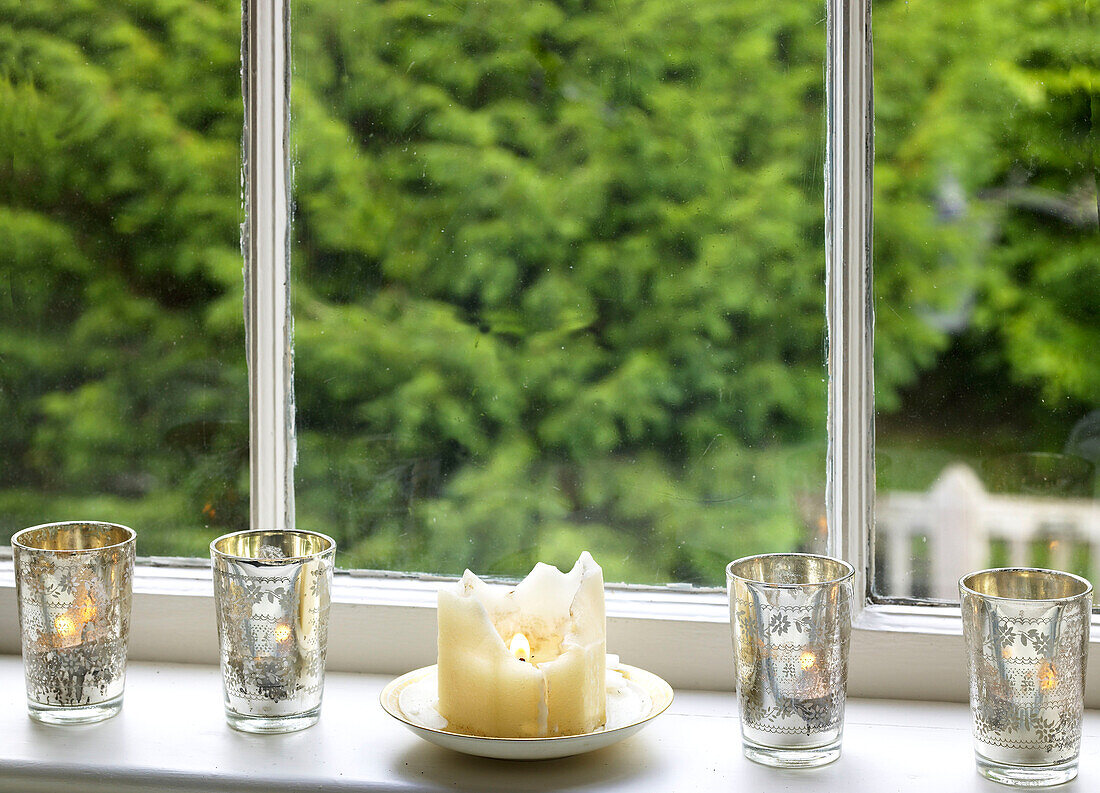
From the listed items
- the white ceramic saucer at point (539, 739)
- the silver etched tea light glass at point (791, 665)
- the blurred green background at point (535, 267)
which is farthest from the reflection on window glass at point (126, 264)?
the silver etched tea light glass at point (791, 665)

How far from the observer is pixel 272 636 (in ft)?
3.12

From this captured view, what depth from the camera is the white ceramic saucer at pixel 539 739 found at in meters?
0.86

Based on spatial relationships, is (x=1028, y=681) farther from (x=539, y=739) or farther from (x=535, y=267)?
(x=535, y=267)

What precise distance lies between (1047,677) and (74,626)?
791 millimetres

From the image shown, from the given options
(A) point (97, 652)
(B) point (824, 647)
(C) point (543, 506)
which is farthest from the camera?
(C) point (543, 506)

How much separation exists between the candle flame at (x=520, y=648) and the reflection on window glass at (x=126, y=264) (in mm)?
387

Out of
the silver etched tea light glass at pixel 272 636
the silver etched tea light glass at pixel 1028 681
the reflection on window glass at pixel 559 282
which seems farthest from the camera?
the reflection on window glass at pixel 559 282

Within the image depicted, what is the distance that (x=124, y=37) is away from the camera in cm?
115

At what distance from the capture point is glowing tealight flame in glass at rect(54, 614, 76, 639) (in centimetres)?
97

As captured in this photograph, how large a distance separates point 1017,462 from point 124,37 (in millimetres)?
968

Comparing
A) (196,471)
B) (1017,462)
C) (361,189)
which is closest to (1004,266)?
(1017,462)

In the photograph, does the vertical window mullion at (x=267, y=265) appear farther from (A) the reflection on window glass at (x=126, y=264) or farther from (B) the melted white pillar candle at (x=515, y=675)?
(B) the melted white pillar candle at (x=515, y=675)

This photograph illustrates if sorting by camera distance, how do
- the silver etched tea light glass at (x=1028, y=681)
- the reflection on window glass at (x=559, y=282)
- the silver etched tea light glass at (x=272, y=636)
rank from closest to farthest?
the silver etched tea light glass at (x=1028, y=681), the silver etched tea light glass at (x=272, y=636), the reflection on window glass at (x=559, y=282)

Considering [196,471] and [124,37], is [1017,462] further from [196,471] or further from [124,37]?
[124,37]
